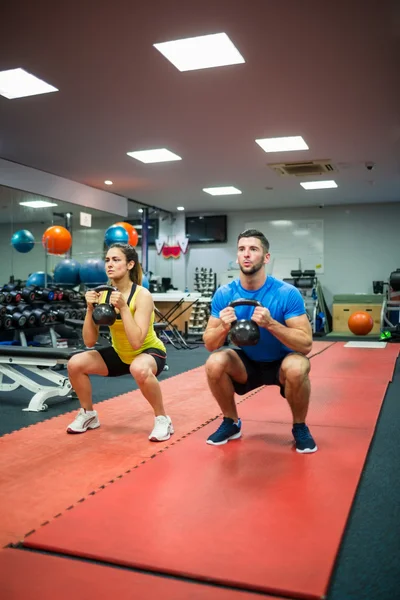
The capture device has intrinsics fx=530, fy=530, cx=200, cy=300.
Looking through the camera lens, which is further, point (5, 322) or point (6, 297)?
point (6, 297)

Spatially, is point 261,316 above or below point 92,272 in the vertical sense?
below

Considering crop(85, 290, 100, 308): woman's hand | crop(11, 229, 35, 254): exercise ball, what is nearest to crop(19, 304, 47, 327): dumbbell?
crop(11, 229, 35, 254): exercise ball

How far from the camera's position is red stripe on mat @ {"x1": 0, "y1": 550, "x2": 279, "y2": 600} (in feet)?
4.38

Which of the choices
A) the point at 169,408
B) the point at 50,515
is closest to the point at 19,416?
the point at 169,408

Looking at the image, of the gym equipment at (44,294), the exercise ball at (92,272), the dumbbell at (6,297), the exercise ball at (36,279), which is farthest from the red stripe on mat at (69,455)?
the exercise ball at (36,279)

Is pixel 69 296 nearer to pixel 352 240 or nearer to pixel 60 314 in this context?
pixel 60 314

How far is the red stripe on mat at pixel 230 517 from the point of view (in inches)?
57.7

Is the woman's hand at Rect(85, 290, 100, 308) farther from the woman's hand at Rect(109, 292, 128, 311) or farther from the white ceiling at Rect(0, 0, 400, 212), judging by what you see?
the white ceiling at Rect(0, 0, 400, 212)

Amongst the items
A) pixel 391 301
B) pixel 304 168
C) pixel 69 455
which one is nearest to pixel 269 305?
pixel 69 455

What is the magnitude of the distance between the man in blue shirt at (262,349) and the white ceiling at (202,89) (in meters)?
1.85

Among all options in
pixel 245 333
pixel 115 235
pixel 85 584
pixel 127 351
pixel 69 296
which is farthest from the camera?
pixel 115 235

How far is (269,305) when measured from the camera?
2.53m

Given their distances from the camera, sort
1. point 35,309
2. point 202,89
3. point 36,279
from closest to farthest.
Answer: point 202,89, point 35,309, point 36,279

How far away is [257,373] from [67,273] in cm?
524
